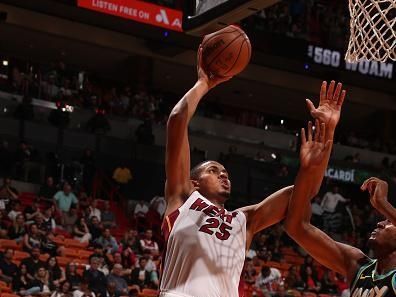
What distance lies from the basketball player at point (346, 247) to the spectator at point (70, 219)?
8.82 m

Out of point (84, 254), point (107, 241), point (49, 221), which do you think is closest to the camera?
point (84, 254)

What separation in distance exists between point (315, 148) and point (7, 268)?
287 inches

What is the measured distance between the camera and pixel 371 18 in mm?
5328

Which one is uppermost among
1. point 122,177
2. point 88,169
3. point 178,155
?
point 178,155

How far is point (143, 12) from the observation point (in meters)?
16.9

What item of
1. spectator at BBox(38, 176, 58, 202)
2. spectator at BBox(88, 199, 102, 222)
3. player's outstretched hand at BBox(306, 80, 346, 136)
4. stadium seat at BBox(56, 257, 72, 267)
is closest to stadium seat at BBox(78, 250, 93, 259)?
stadium seat at BBox(56, 257, 72, 267)

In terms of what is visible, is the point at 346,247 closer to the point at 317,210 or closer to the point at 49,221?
the point at 49,221

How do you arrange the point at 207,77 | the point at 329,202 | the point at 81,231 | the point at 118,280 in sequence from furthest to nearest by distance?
the point at 329,202 < the point at 81,231 < the point at 118,280 < the point at 207,77

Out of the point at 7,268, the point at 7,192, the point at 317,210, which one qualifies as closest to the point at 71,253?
the point at 7,268

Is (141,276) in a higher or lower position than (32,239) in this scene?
lower

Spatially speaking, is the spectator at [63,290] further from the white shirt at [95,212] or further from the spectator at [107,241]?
the white shirt at [95,212]

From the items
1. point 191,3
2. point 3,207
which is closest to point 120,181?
point 3,207

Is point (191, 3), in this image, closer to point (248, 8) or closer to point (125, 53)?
point (248, 8)

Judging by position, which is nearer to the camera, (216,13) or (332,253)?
(332,253)
